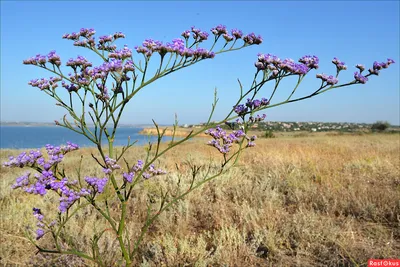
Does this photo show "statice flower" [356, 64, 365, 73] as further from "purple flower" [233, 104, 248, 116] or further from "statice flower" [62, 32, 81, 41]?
"statice flower" [62, 32, 81, 41]

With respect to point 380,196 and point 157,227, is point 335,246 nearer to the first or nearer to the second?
point 380,196

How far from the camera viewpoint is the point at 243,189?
636 centimetres

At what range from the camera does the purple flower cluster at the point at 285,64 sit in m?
2.44

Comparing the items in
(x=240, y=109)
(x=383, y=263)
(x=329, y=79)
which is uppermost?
(x=329, y=79)

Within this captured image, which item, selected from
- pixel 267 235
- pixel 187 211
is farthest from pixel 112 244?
pixel 267 235

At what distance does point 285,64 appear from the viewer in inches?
95.7

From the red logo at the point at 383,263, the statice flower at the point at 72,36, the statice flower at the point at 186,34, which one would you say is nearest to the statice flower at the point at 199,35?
the statice flower at the point at 186,34

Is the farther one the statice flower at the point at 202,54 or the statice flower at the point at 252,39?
the statice flower at the point at 252,39

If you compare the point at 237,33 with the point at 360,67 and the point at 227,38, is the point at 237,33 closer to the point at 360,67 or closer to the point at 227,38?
the point at 227,38

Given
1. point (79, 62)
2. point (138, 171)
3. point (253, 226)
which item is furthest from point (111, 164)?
point (253, 226)

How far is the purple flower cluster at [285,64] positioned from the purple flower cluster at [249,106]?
0.77 feet

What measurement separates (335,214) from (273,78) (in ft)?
12.2

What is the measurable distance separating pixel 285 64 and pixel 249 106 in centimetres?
46

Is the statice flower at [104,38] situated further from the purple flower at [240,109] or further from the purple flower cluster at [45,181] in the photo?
the purple flower at [240,109]
